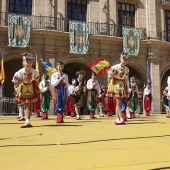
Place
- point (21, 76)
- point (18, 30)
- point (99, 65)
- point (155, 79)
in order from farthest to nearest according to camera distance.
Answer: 1. point (155, 79)
2. point (18, 30)
3. point (99, 65)
4. point (21, 76)

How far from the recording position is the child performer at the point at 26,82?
6117 mm

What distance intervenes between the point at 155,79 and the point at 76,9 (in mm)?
7315

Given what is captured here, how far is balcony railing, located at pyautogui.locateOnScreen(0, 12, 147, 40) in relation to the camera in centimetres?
1644

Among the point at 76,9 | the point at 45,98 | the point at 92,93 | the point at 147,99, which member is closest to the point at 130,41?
the point at 76,9

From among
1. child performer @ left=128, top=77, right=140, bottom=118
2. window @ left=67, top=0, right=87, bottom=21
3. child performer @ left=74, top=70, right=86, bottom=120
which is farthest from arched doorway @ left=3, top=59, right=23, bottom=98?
child performer @ left=128, top=77, right=140, bottom=118

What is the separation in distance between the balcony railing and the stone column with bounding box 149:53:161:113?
174 centimetres

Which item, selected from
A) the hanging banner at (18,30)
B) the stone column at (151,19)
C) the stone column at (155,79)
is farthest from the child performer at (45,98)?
the stone column at (151,19)

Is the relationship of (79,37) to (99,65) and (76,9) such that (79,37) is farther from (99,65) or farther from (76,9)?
(99,65)

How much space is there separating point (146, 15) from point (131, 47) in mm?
3060

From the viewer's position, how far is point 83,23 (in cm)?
1725

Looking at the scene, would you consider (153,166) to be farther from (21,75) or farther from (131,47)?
(131,47)

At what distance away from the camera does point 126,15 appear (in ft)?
62.8

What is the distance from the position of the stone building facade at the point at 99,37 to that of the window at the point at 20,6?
27cm

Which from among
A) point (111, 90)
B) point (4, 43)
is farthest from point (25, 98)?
point (4, 43)
